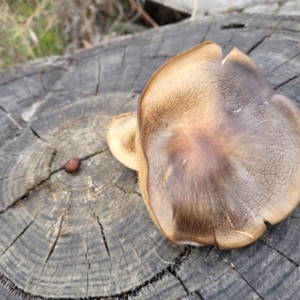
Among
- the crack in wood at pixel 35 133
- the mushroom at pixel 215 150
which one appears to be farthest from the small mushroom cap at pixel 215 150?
the crack in wood at pixel 35 133

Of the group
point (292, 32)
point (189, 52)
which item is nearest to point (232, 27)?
point (292, 32)

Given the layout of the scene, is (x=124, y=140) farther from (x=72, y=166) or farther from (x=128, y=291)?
(x=128, y=291)

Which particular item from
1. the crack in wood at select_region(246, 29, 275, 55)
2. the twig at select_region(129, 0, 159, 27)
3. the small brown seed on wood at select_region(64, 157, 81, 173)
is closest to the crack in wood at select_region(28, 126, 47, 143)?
the small brown seed on wood at select_region(64, 157, 81, 173)

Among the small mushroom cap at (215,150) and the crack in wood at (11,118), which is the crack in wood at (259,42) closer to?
the small mushroom cap at (215,150)

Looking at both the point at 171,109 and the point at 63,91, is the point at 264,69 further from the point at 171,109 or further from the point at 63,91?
the point at 63,91

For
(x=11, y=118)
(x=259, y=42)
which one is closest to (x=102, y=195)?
(x=11, y=118)

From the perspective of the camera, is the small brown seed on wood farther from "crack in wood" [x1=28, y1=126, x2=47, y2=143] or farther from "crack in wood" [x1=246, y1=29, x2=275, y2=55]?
"crack in wood" [x1=246, y1=29, x2=275, y2=55]
